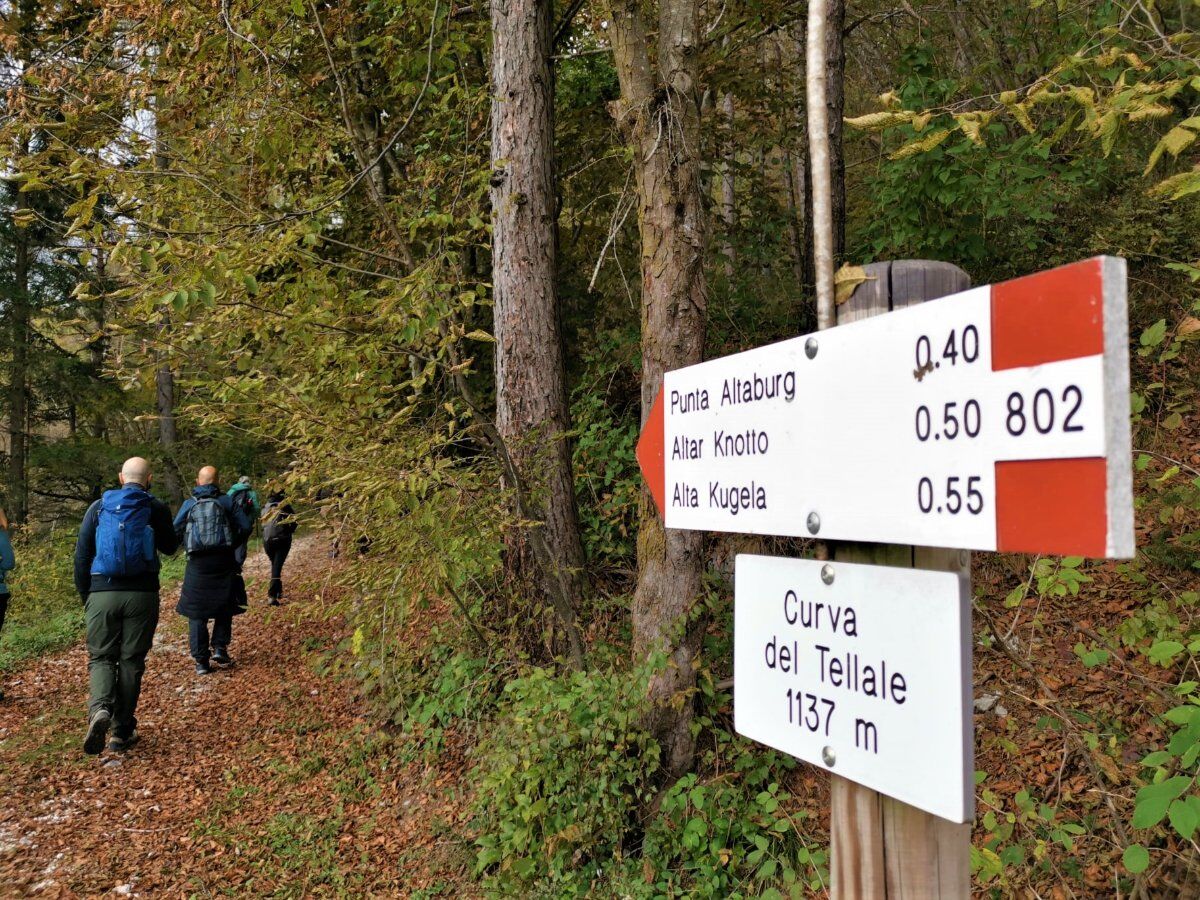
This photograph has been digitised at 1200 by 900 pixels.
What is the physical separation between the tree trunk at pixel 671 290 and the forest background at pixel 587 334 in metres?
0.02

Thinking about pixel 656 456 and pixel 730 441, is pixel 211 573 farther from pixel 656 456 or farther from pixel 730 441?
pixel 730 441

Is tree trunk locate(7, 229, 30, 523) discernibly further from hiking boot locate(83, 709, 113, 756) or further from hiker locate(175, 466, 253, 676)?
hiking boot locate(83, 709, 113, 756)

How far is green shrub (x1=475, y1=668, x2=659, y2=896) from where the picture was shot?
3828 millimetres

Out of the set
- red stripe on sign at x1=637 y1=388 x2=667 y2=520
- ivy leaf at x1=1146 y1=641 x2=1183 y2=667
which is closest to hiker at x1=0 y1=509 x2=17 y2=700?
red stripe on sign at x1=637 y1=388 x2=667 y2=520

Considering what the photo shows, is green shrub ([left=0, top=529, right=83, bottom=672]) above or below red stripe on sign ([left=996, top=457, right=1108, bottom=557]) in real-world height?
below

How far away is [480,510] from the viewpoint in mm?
4465

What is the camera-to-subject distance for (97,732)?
6207 millimetres

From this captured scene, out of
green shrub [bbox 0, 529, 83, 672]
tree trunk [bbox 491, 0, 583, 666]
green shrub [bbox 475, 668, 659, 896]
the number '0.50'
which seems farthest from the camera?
green shrub [bbox 0, 529, 83, 672]

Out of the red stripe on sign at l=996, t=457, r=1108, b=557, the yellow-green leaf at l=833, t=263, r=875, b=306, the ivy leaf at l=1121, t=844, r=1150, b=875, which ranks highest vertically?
the yellow-green leaf at l=833, t=263, r=875, b=306

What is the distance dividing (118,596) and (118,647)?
0.41 m

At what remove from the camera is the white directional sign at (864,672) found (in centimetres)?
125

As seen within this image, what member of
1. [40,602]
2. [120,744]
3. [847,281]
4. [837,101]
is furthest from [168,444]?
[847,281]

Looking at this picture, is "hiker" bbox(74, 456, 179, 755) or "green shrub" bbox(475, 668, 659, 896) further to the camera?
"hiker" bbox(74, 456, 179, 755)

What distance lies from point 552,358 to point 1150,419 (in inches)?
174
